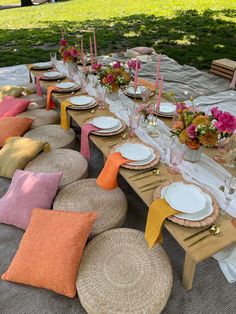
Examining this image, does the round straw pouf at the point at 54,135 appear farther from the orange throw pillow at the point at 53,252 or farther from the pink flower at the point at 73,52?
the orange throw pillow at the point at 53,252

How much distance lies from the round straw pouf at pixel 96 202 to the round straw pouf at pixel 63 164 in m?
0.13

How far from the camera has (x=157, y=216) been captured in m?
1.47

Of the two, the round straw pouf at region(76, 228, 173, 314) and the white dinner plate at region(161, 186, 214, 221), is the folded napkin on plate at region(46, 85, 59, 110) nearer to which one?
the round straw pouf at region(76, 228, 173, 314)

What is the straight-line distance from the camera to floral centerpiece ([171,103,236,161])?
1.62 metres

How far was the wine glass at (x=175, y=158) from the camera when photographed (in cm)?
174

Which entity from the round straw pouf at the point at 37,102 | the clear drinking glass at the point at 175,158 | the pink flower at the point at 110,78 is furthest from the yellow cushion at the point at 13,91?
the clear drinking glass at the point at 175,158

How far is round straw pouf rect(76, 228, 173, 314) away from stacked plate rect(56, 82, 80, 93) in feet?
5.49

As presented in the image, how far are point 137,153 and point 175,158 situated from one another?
0.26 meters

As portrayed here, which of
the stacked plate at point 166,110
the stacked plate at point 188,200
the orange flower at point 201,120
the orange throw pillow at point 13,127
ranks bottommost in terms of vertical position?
A: the orange throw pillow at point 13,127

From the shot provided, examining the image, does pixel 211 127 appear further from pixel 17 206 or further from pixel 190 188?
pixel 17 206

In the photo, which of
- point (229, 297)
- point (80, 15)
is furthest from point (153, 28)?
point (229, 297)

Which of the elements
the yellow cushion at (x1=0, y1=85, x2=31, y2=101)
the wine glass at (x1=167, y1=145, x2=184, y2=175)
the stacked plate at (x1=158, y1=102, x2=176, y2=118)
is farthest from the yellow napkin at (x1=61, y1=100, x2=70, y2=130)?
the wine glass at (x1=167, y1=145, x2=184, y2=175)

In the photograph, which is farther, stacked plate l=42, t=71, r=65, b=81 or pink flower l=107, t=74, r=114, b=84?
stacked plate l=42, t=71, r=65, b=81

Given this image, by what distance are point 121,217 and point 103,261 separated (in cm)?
37
